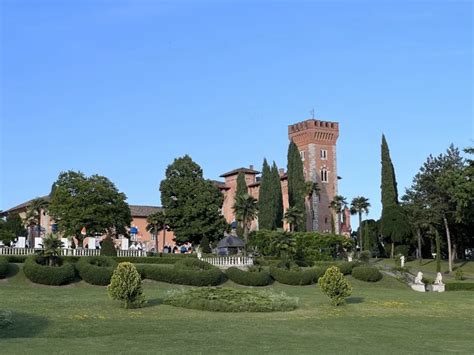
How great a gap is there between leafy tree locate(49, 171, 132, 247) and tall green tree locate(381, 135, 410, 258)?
1460 inches

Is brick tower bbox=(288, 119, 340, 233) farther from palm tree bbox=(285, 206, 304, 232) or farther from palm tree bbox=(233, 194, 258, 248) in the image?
palm tree bbox=(233, 194, 258, 248)

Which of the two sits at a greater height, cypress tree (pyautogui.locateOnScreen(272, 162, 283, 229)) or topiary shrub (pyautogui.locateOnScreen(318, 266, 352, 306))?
cypress tree (pyautogui.locateOnScreen(272, 162, 283, 229))

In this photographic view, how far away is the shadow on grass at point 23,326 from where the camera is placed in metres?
19.0

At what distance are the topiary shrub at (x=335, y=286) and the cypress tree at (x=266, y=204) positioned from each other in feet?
198

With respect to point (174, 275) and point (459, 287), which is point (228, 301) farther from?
point (459, 287)

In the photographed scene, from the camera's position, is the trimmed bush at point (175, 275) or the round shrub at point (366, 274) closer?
the trimmed bush at point (175, 275)

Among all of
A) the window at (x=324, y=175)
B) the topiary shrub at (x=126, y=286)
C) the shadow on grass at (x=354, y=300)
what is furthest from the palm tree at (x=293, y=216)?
the topiary shrub at (x=126, y=286)

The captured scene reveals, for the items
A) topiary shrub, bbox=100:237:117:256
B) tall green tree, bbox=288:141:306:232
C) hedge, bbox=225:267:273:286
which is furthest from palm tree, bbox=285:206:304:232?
hedge, bbox=225:267:273:286

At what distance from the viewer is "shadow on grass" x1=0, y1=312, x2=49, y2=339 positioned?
1895 centimetres

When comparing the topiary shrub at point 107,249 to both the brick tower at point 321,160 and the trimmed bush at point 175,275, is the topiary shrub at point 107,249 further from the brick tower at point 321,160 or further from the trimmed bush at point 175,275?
the brick tower at point 321,160

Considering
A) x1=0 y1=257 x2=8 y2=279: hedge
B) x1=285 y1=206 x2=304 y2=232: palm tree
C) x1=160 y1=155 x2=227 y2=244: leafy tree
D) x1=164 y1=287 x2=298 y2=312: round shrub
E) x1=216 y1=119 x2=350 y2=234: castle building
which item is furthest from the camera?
x1=216 y1=119 x2=350 y2=234: castle building

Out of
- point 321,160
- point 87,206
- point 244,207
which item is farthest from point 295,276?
point 321,160

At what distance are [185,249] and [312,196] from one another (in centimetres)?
2187

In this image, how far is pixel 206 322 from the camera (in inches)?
880
